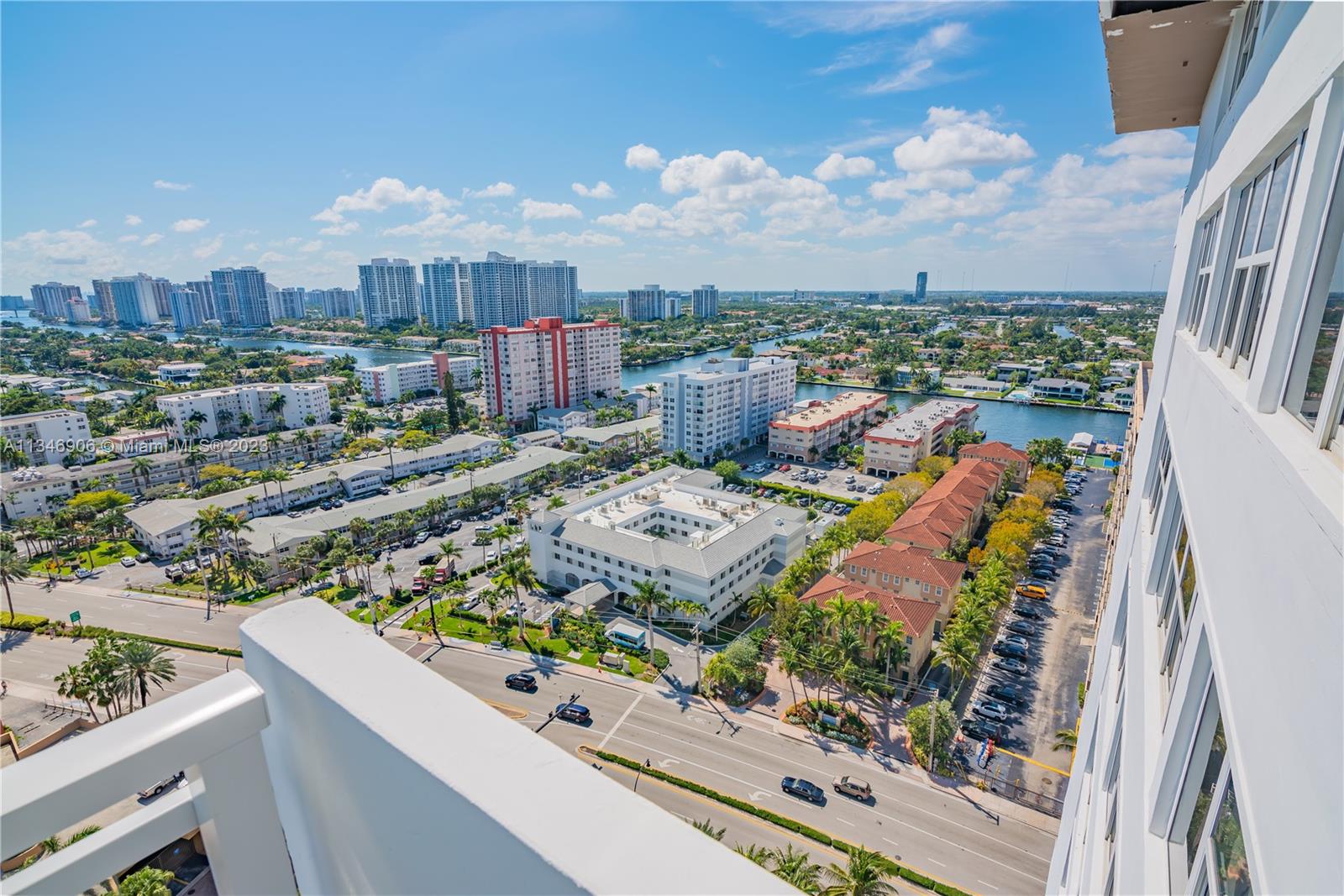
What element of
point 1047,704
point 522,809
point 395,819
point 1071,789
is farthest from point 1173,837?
point 1047,704

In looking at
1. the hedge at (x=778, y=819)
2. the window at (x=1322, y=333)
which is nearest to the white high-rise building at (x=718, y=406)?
the hedge at (x=778, y=819)

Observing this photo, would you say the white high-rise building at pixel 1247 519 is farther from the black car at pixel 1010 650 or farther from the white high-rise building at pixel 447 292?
the white high-rise building at pixel 447 292

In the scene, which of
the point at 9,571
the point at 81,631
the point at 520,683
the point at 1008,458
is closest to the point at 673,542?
the point at 520,683

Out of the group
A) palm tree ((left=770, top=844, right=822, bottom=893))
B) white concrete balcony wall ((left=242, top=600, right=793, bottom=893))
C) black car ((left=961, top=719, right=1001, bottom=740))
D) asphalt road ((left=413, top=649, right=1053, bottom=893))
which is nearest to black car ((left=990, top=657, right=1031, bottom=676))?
black car ((left=961, top=719, right=1001, bottom=740))

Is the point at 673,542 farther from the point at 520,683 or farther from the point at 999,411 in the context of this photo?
the point at 999,411

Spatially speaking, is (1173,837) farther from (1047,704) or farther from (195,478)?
(195,478)
